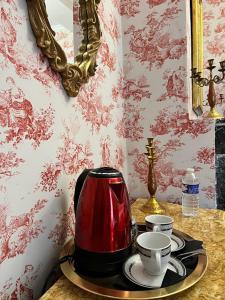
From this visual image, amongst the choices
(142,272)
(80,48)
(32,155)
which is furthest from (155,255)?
(80,48)

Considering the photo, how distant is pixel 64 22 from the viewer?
73cm

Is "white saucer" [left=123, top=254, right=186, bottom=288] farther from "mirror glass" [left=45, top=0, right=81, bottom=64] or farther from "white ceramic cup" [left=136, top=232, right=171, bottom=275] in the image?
"mirror glass" [left=45, top=0, right=81, bottom=64]

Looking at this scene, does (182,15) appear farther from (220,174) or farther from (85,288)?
(85,288)

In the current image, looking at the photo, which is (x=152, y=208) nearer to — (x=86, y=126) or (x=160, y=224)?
(x=160, y=224)

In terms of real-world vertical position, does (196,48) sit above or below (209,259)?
above

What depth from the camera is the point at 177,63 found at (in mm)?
1106

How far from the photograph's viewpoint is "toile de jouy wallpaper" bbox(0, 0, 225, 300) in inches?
21.1

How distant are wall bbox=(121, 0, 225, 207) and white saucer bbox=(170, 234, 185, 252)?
1.45ft

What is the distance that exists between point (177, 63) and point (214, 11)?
93 cm

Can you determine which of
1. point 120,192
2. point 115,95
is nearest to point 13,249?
point 120,192

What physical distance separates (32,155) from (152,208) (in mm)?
624

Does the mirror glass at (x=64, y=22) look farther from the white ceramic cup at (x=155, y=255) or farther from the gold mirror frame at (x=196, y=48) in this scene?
the gold mirror frame at (x=196, y=48)

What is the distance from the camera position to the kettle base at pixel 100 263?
594 millimetres

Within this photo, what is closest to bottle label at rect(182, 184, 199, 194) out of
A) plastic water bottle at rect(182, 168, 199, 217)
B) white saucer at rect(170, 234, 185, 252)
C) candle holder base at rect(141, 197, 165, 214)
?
plastic water bottle at rect(182, 168, 199, 217)
